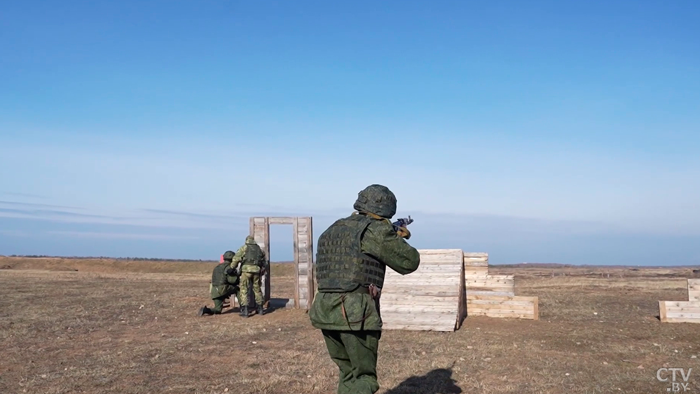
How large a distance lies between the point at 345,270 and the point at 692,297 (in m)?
11.2

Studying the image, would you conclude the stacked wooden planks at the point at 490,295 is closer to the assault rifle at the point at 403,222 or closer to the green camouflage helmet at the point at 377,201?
the assault rifle at the point at 403,222

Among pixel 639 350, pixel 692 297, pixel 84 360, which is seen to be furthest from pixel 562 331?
pixel 84 360

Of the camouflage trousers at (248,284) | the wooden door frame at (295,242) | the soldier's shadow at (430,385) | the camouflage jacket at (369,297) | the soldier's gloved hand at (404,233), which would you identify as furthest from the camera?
the wooden door frame at (295,242)

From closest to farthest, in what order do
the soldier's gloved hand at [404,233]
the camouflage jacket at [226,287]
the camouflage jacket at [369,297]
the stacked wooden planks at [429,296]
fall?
the camouflage jacket at [369,297]
the soldier's gloved hand at [404,233]
the stacked wooden planks at [429,296]
the camouflage jacket at [226,287]

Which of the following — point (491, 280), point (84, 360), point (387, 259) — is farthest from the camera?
point (491, 280)

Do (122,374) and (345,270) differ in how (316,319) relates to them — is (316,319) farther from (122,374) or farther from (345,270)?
(122,374)

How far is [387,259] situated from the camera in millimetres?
5391

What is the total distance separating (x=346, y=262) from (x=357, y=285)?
0.75 ft

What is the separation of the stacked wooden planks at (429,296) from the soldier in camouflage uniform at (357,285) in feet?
24.0

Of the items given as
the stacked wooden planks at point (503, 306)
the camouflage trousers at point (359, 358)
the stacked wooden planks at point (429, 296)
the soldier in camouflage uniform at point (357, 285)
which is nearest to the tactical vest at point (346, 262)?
the soldier in camouflage uniform at point (357, 285)

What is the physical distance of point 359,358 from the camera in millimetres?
5438

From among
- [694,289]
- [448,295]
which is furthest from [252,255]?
[694,289]

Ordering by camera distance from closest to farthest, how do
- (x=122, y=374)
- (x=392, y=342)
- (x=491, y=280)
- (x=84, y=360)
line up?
(x=122, y=374) < (x=84, y=360) < (x=392, y=342) < (x=491, y=280)

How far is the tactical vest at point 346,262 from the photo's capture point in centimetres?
543
